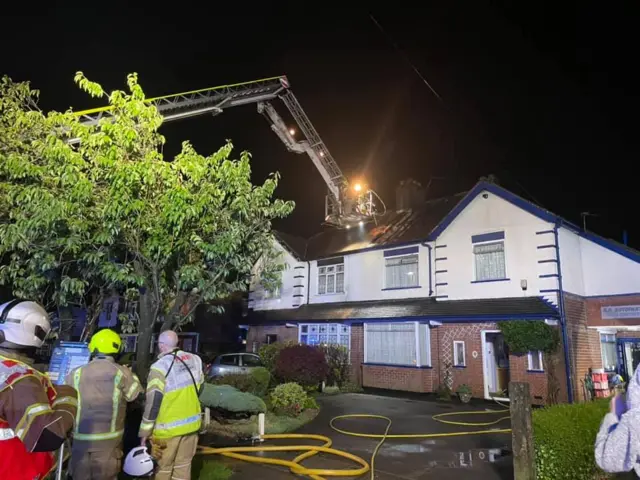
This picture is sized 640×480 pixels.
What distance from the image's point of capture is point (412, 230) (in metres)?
19.9

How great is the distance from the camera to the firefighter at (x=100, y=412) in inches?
168

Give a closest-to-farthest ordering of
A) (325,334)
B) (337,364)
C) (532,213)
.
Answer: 1. (532,213)
2. (337,364)
3. (325,334)

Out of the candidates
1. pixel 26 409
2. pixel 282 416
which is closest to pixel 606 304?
pixel 282 416

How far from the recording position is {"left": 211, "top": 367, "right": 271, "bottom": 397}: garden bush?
1307cm

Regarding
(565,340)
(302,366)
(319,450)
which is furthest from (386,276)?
(319,450)

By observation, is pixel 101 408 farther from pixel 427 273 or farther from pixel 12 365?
pixel 427 273

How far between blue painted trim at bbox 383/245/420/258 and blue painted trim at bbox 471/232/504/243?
8.67ft

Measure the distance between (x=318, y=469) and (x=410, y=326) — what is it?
447 inches

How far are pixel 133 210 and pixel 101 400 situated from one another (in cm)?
410

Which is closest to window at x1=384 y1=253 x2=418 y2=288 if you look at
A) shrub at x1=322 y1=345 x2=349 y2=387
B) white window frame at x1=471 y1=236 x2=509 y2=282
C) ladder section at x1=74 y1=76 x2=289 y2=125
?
white window frame at x1=471 y1=236 x2=509 y2=282

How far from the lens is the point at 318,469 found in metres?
7.19

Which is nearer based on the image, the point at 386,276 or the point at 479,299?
the point at 479,299

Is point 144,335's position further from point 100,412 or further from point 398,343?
point 398,343

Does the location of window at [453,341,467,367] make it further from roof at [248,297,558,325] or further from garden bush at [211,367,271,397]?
garden bush at [211,367,271,397]
